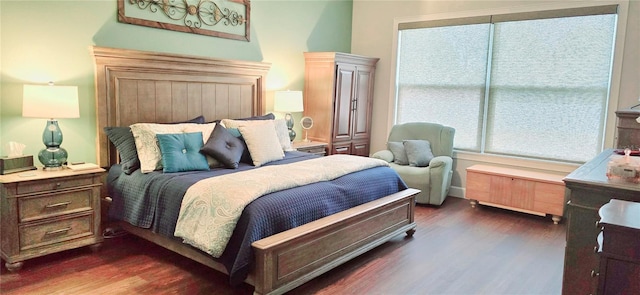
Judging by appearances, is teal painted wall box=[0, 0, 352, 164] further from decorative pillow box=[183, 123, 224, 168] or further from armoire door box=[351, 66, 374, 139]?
armoire door box=[351, 66, 374, 139]

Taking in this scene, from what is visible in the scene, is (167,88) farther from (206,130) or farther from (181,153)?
(181,153)

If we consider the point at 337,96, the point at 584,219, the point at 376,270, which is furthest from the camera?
the point at 337,96

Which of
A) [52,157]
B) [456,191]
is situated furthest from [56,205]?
[456,191]

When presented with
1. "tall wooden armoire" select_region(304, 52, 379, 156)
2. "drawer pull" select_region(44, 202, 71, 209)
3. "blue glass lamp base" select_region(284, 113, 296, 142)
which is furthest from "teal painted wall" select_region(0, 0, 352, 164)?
"tall wooden armoire" select_region(304, 52, 379, 156)

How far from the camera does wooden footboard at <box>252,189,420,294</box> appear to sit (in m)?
2.66

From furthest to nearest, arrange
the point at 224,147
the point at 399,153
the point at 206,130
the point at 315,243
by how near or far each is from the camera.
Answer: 1. the point at 399,153
2. the point at 206,130
3. the point at 224,147
4. the point at 315,243

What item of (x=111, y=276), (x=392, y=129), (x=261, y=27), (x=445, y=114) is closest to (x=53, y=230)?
(x=111, y=276)

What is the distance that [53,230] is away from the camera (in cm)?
320

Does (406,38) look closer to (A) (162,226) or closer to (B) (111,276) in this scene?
(A) (162,226)

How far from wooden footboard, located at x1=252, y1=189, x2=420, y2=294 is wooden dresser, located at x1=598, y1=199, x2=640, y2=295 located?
1.62 meters

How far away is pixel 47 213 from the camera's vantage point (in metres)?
3.16

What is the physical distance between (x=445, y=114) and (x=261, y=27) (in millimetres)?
2487

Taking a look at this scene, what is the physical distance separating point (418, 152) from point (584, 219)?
308 cm

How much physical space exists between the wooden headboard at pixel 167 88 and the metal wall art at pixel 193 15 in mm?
321
